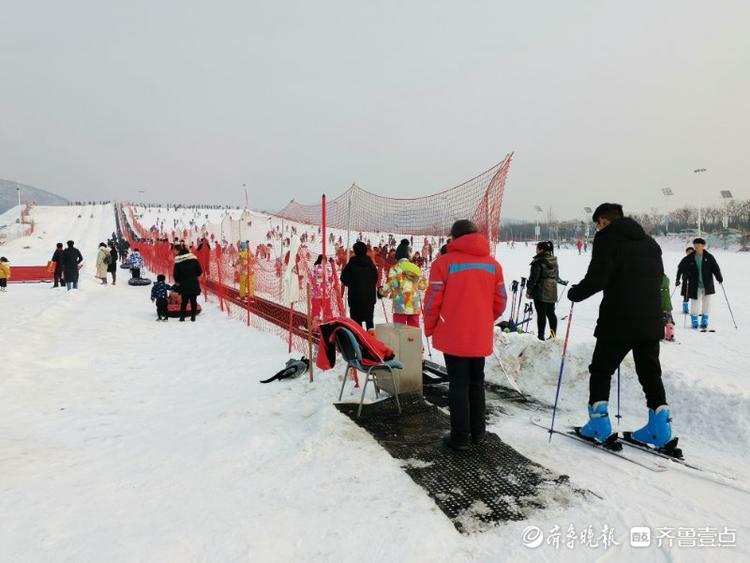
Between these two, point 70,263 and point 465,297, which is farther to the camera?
point 70,263

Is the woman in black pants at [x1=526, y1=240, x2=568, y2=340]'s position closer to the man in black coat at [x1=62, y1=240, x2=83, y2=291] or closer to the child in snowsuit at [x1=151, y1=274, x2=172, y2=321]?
the child in snowsuit at [x1=151, y1=274, x2=172, y2=321]

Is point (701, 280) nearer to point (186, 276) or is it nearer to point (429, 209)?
point (429, 209)

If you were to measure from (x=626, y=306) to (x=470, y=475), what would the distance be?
1647mm

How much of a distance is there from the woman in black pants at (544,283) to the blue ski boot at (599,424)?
362cm

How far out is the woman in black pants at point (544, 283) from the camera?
23.7ft

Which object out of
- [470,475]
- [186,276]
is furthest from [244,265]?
[470,475]

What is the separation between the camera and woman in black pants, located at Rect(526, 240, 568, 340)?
7227mm

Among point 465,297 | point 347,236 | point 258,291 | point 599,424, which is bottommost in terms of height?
point 258,291

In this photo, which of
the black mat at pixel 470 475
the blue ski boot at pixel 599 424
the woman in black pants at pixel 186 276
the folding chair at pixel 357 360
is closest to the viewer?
the black mat at pixel 470 475

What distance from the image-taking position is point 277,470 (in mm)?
3379

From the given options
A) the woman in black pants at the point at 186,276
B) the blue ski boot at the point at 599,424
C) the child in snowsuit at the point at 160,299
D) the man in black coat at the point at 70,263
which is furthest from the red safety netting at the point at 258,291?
the blue ski boot at the point at 599,424

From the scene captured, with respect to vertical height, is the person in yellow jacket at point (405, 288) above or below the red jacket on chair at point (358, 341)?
above

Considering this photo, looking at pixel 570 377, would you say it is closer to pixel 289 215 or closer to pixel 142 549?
pixel 142 549

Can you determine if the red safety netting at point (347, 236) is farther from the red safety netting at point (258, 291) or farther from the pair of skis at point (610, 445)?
the pair of skis at point (610, 445)
